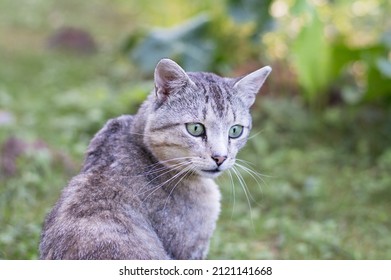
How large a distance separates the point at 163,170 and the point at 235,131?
37cm

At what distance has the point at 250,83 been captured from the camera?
2998 millimetres

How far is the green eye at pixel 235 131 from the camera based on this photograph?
Result: 2879mm

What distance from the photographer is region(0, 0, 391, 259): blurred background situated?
425 cm

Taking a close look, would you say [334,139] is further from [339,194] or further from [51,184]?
[51,184]

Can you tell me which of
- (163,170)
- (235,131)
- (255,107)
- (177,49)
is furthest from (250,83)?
(255,107)

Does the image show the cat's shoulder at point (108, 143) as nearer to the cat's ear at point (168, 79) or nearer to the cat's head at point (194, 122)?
the cat's head at point (194, 122)

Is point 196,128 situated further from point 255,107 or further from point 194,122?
point 255,107

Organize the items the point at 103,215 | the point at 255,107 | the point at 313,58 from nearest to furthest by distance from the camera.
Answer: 1. the point at 103,215
2. the point at 313,58
3. the point at 255,107

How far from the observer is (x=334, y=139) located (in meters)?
5.50

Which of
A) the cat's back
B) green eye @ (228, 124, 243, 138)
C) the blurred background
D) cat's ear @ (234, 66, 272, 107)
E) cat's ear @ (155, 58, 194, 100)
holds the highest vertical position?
the blurred background

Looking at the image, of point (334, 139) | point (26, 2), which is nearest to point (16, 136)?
point (334, 139)

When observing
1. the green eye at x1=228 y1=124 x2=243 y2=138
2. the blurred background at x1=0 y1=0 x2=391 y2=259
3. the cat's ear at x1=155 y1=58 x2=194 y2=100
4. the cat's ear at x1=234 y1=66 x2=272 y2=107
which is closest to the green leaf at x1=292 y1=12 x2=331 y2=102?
the blurred background at x1=0 y1=0 x2=391 y2=259

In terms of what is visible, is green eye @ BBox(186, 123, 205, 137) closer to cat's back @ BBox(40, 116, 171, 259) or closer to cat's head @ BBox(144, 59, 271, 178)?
cat's head @ BBox(144, 59, 271, 178)

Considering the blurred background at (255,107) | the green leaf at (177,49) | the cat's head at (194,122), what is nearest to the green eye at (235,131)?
the cat's head at (194,122)
